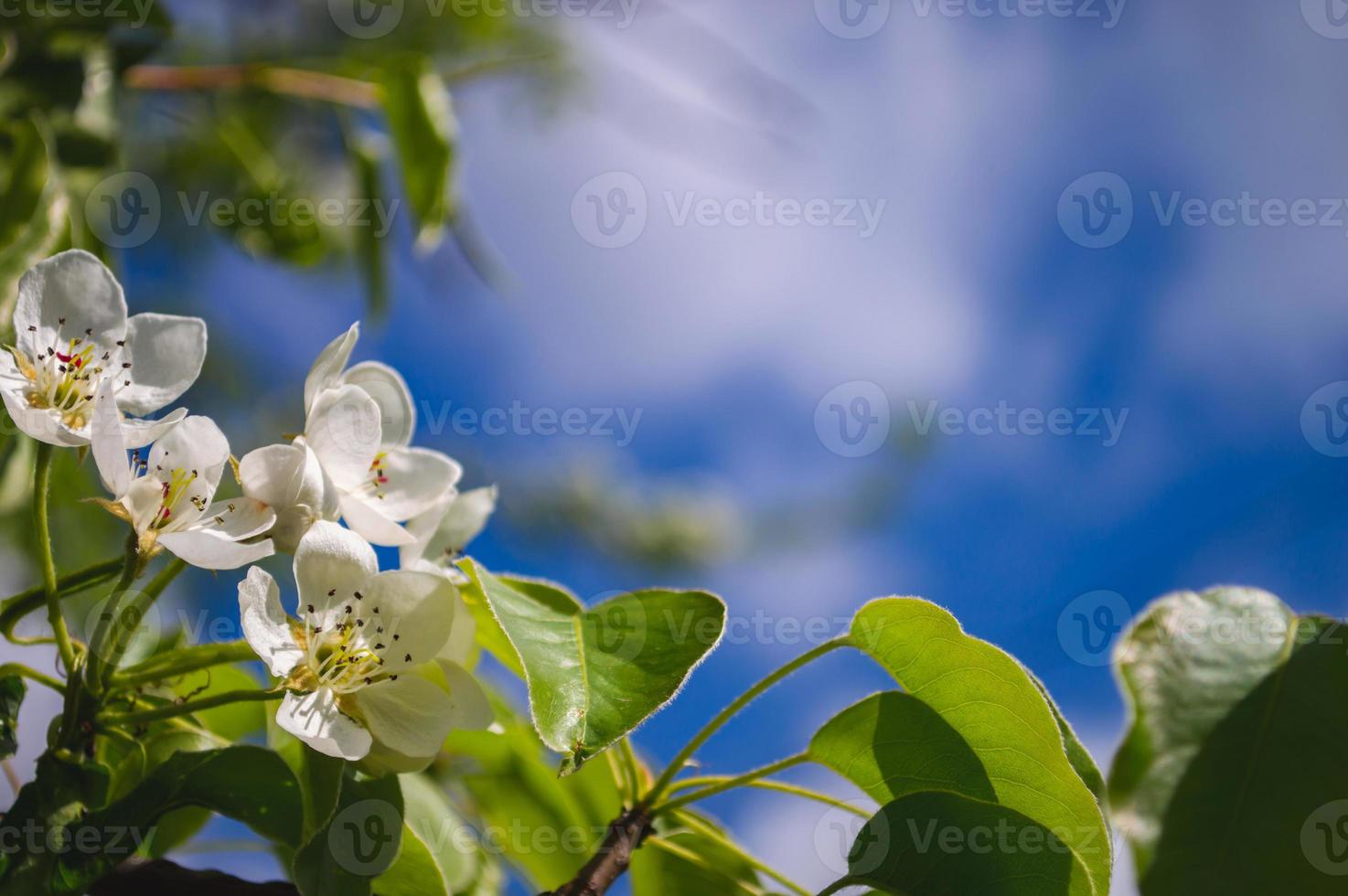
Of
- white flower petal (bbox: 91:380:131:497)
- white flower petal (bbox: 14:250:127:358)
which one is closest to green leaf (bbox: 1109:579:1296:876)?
white flower petal (bbox: 91:380:131:497)

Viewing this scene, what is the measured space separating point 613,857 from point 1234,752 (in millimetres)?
A: 601

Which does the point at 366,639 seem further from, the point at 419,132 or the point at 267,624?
the point at 419,132

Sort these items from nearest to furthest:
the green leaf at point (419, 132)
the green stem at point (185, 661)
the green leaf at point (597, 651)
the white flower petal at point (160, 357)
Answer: the green leaf at point (597, 651) → the green stem at point (185, 661) → the white flower petal at point (160, 357) → the green leaf at point (419, 132)

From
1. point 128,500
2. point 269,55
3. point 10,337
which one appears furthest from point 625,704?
point 269,55

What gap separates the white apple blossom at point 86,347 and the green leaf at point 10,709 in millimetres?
241

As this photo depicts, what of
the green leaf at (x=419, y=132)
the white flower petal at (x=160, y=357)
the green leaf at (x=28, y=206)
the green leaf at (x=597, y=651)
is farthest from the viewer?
the green leaf at (x=419, y=132)

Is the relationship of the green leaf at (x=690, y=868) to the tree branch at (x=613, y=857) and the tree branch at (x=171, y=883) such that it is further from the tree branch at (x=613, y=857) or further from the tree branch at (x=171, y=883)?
the tree branch at (x=171, y=883)

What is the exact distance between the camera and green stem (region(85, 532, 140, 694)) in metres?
0.89

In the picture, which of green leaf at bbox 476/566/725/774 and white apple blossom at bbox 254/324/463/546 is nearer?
green leaf at bbox 476/566/725/774

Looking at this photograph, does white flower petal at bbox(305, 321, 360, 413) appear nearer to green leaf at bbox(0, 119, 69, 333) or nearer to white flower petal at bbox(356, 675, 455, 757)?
white flower petal at bbox(356, 675, 455, 757)

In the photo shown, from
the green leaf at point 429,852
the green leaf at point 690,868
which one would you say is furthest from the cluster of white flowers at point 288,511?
the green leaf at point 690,868

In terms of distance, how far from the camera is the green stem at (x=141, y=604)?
90 centimetres

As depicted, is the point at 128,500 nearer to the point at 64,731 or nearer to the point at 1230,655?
the point at 64,731

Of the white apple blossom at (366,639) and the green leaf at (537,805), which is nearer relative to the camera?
the white apple blossom at (366,639)
